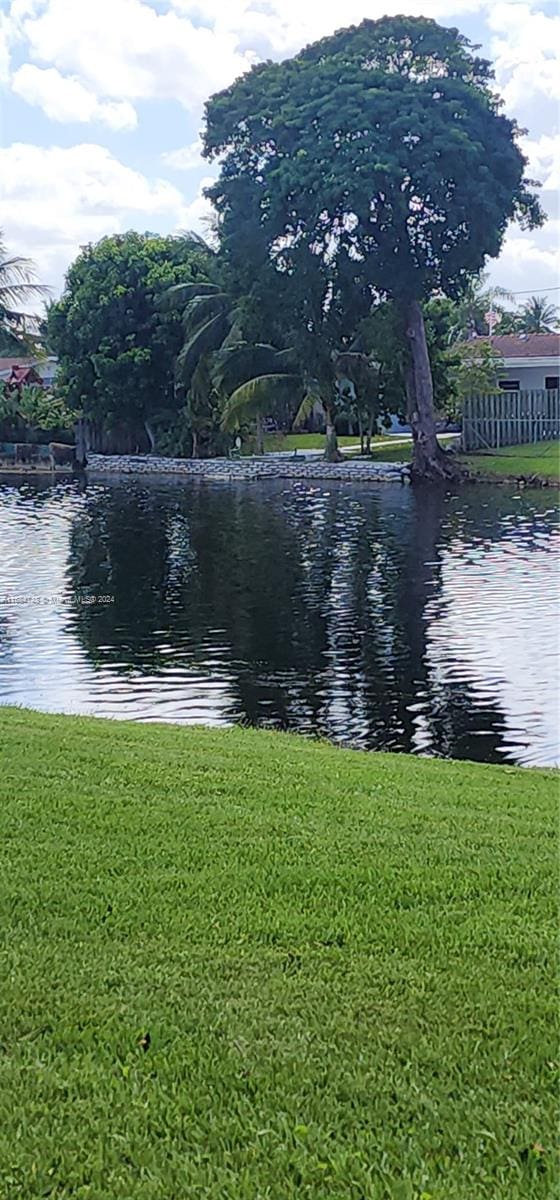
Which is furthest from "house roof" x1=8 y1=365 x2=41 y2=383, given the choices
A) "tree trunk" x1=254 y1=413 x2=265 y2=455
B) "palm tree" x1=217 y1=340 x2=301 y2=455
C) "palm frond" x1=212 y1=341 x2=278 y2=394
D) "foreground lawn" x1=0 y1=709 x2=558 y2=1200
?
"foreground lawn" x1=0 y1=709 x2=558 y2=1200

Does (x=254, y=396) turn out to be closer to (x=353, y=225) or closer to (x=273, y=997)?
(x=353, y=225)

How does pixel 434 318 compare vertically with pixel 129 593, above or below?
above

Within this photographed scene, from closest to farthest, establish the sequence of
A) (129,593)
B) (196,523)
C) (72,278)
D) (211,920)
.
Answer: (211,920) → (129,593) → (196,523) → (72,278)

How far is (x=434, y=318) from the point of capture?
142 feet

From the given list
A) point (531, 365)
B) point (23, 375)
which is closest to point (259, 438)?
point (531, 365)

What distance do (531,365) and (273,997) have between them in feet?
153

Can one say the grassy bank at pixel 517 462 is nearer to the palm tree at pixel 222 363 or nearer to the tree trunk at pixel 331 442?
the tree trunk at pixel 331 442

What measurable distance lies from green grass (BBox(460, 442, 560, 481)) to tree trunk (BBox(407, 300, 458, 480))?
46.6 inches

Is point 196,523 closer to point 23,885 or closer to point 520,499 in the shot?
point 520,499

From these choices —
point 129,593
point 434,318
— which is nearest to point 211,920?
point 129,593

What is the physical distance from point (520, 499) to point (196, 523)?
28.9 ft

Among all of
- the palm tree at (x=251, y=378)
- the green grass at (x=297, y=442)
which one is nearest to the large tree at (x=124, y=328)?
the green grass at (x=297, y=442)

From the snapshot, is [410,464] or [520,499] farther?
[410,464]

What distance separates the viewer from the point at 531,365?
4809 centimetres
